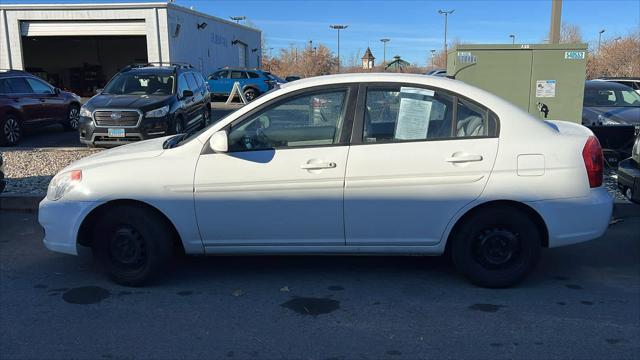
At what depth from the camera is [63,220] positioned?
433cm

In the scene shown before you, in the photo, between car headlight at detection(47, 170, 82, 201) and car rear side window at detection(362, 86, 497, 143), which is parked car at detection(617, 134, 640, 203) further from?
car headlight at detection(47, 170, 82, 201)

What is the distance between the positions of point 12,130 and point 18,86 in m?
1.15

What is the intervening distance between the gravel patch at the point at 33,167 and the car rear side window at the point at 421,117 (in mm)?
4956

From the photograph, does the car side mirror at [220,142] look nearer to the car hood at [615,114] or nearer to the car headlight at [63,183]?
the car headlight at [63,183]

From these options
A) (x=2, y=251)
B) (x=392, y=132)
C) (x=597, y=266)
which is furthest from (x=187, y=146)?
(x=597, y=266)

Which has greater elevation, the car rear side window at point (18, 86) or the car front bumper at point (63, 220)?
the car rear side window at point (18, 86)

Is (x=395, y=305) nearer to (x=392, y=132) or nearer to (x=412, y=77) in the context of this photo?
(x=392, y=132)

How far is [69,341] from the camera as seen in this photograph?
356 cm

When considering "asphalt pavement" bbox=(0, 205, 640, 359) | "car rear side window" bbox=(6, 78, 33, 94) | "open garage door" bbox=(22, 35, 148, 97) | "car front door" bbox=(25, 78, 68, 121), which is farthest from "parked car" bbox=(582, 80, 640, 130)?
"open garage door" bbox=(22, 35, 148, 97)

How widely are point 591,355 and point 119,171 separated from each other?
11.6 ft

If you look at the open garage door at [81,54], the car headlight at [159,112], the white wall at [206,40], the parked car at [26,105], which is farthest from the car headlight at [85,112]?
the open garage door at [81,54]

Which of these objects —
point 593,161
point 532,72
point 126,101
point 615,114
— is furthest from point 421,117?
point 126,101

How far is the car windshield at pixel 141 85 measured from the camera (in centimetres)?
1112

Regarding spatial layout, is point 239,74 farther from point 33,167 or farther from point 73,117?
point 33,167
